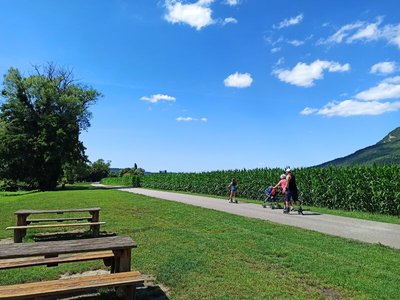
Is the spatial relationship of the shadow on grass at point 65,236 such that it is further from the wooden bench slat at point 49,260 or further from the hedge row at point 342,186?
the hedge row at point 342,186

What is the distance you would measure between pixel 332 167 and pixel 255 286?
1697cm

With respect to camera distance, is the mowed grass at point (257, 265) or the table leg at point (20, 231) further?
the table leg at point (20, 231)

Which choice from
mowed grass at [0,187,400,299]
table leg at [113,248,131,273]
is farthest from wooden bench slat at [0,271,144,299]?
mowed grass at [0,187,400,299]

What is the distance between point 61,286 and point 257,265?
Answer: 356 cm

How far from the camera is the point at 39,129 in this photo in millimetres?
50781

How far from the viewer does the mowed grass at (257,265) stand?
5.39m

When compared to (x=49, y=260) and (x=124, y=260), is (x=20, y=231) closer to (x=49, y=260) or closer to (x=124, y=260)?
(x=49, y=260)

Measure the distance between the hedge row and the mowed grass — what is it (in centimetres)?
826

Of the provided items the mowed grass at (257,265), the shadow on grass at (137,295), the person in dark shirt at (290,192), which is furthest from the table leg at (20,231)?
the person in dark shirt at (290,192)

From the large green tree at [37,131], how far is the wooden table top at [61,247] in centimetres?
4556

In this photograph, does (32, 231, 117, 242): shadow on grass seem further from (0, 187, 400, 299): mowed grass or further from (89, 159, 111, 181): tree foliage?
(89, 159, 111, 181): tree foliage

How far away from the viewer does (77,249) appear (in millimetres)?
5180

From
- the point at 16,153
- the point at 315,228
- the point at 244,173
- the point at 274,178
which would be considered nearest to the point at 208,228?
the point at 315,228

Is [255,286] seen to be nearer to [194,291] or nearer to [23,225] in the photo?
[194,291]
